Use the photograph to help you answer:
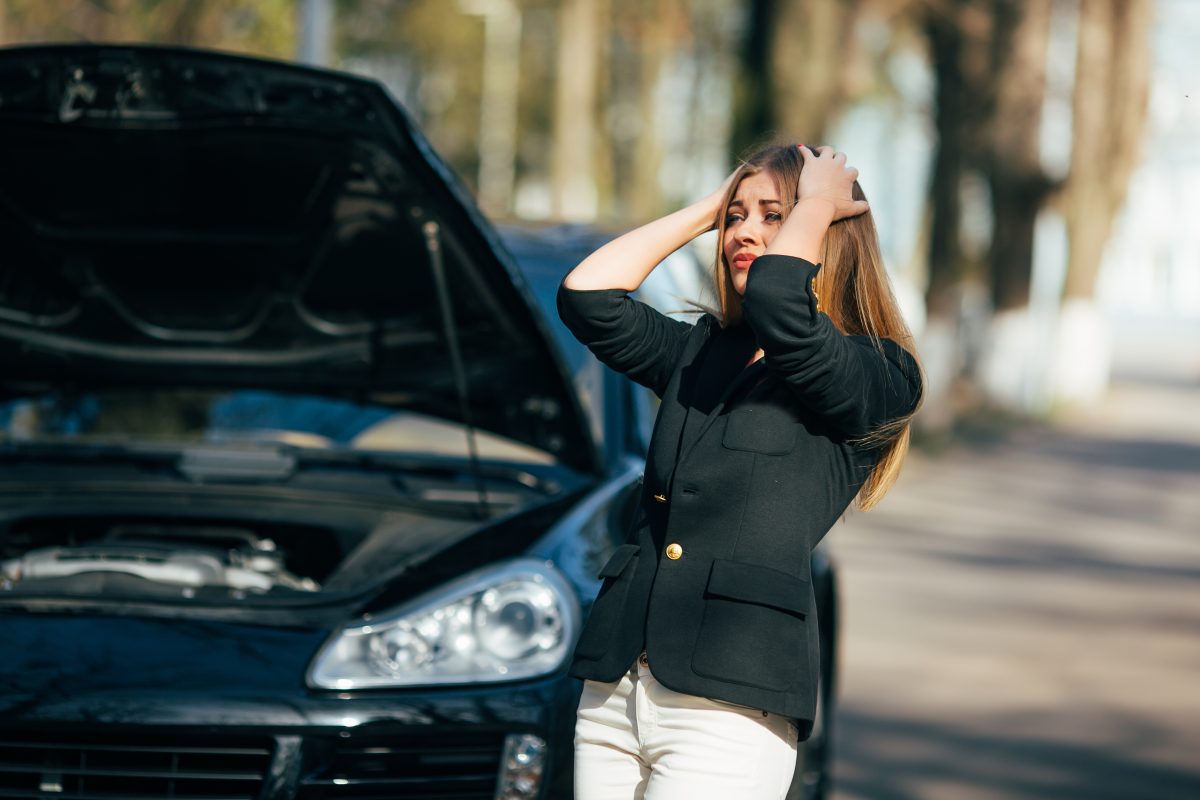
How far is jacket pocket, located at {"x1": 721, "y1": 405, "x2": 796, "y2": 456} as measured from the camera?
8.68 ft

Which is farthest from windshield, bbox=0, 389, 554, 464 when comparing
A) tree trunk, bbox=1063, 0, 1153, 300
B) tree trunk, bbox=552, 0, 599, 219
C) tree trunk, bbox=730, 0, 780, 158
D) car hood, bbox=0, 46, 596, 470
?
tree trunk, bbox=552, 0, 599, 219

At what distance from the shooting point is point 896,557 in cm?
1109

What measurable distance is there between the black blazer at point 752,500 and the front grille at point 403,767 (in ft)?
2.38

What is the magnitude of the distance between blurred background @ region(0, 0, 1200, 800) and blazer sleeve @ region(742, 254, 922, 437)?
26cm

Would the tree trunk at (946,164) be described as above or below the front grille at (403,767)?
above

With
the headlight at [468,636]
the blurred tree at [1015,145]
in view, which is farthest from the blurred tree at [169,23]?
the blurred tree at [1015,145]

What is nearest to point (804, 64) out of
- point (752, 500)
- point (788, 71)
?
point (788, 71)

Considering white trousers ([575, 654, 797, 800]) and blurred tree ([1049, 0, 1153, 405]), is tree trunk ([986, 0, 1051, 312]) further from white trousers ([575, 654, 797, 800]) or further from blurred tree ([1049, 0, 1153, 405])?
white trousers ([575, 654, 797, 800])

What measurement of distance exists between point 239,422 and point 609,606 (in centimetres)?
254

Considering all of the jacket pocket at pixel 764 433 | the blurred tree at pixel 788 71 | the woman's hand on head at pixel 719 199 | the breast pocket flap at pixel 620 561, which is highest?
the blurred tree at pixel 788 71

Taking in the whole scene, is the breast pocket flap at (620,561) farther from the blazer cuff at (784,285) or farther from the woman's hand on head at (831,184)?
the woman's hand on head at (831,184)

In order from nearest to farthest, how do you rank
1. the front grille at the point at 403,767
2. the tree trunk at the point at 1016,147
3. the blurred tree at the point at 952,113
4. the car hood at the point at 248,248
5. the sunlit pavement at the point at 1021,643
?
the front grille at the point at 403,767 < the car hood at the point at 248,248 < the sunlit pavement at the point at 1021,643 < the blurred tree at the point at 952,113 < the tree trunk at the point at 1016,147

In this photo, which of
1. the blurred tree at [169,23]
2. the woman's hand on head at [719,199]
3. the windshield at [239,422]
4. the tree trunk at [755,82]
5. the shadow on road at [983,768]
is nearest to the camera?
the woman's hand on head at [719,199]

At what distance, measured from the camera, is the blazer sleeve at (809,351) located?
2.52 metres
